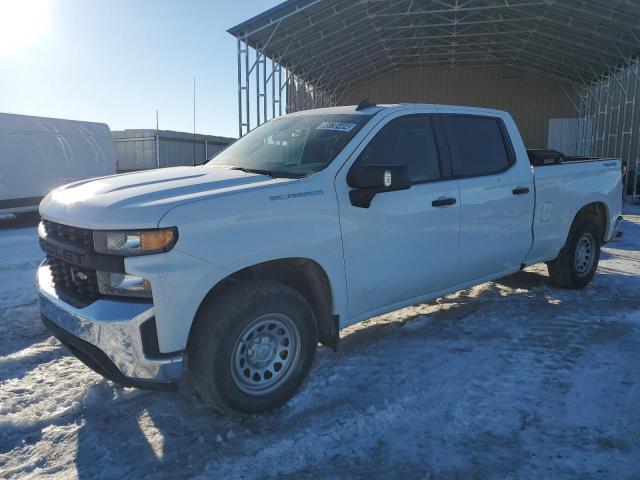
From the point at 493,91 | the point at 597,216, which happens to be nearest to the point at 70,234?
the point at 597,216

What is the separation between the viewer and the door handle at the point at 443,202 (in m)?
4.04

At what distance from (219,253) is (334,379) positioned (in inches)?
53.9

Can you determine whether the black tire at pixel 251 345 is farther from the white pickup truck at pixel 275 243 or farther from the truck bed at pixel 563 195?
the truck bed at pixel 563 195

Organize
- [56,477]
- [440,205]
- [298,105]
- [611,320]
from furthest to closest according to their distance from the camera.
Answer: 1. [298,105]
2. [611,320]
3. [440,205]
4. [56,477]

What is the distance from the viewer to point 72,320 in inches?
114

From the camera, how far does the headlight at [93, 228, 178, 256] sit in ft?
8.88

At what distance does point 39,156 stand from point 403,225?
472 inches

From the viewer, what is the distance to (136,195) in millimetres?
2965

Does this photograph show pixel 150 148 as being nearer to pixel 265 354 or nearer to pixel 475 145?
pixel 475 145

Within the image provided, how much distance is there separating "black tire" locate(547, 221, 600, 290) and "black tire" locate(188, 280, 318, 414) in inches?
146

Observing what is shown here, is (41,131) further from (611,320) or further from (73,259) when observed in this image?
(611,320)

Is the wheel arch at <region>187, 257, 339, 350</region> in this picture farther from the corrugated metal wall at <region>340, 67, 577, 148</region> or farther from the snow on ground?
the corrugated metal wall at <region>340, 67, 577, 148</region>

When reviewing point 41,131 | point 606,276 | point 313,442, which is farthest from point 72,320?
point 41,131

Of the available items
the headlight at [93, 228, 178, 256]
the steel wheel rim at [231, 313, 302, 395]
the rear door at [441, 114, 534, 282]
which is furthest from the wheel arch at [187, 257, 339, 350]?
the rear door at [441, 114, 534, 282]
